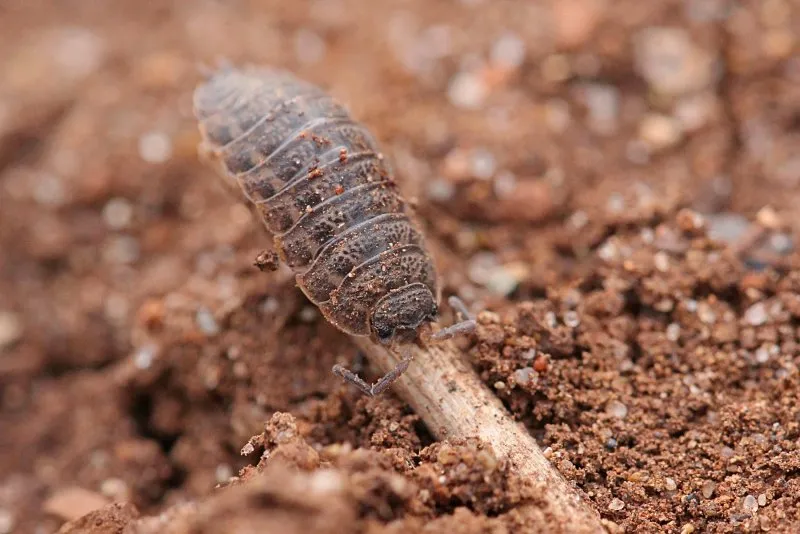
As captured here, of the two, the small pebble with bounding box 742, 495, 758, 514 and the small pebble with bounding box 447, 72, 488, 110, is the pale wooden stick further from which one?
the small pebble with bounding box 447, 72, 488, 110

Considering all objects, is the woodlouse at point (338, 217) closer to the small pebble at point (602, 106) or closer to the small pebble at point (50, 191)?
the small pebble at point (50, 191)

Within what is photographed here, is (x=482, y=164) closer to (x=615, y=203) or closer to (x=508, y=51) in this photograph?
(x=615, y=203)

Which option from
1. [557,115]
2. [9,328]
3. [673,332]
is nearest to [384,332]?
[673,332]

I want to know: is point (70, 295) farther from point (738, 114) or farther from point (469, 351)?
point (738, 114)

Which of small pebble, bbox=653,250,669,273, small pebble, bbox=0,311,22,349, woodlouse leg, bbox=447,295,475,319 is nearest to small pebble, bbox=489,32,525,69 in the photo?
small pebble, bbox=653,250,669,273

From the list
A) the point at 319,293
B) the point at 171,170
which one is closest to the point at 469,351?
the point at 319,293

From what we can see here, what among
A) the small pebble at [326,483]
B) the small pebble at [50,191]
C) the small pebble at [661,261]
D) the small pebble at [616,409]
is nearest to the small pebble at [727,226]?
the small pebble at [661,261]

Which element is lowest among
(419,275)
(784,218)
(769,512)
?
(769,512)
